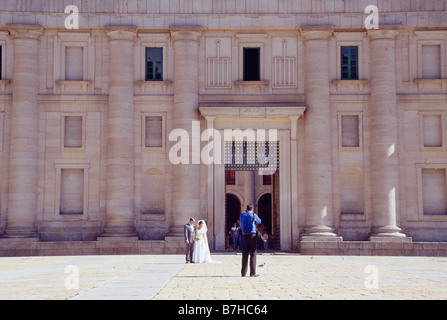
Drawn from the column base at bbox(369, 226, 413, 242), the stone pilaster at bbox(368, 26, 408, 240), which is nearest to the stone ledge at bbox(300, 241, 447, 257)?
the column base at bbox(369, 226, 413, 242)

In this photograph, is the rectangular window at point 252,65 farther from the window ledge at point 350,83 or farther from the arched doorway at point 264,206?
the arched doorway at point 264,206

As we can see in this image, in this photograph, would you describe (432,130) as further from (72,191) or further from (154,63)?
(72,191)

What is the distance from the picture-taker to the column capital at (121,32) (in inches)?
1601

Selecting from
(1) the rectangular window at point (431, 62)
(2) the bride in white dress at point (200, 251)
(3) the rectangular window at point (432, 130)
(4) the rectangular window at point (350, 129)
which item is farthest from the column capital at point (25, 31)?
(3) the rectangular window at point (432, 130)

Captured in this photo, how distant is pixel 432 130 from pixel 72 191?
20318 mm

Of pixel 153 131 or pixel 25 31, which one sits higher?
pixel 25 31

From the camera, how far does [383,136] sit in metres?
40.2

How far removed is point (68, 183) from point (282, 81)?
43.4ft

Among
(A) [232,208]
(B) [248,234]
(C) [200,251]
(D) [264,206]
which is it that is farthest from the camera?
(A) [232,208]

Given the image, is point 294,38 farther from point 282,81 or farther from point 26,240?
point 26,240

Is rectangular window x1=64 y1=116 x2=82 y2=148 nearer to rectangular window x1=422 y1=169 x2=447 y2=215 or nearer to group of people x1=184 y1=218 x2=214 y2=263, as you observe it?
group of people x1=184 y1=218 x2=214 y2=263

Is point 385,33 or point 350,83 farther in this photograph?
point 350,83

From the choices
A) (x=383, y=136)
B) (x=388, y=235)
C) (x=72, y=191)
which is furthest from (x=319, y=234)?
(x=72, y=191)
